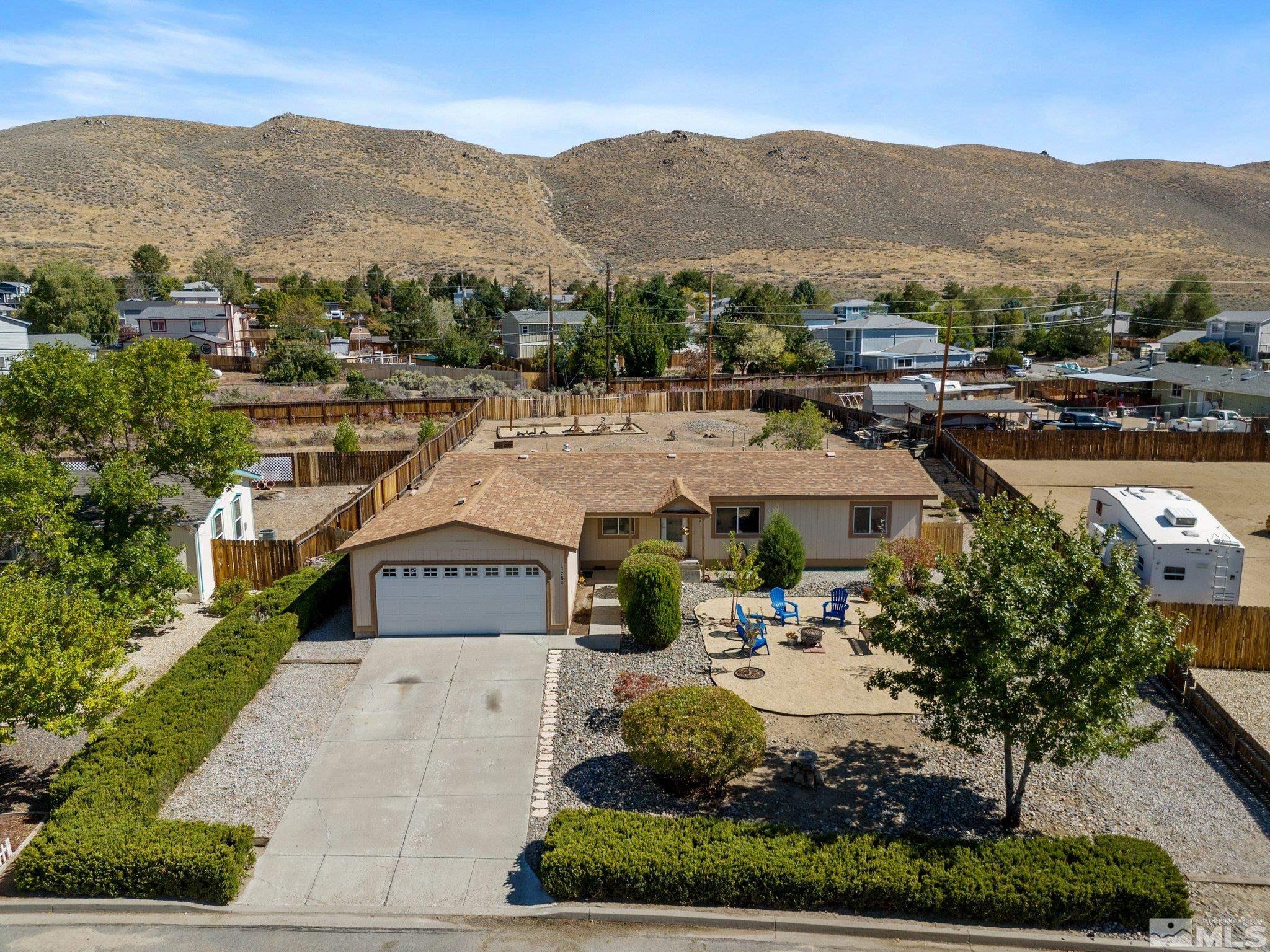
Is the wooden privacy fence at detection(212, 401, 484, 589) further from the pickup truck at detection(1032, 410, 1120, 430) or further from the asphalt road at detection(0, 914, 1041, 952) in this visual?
the pickup truck at detection(1032, 410, 1120, 430)

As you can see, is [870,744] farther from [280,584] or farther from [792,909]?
[280,584]

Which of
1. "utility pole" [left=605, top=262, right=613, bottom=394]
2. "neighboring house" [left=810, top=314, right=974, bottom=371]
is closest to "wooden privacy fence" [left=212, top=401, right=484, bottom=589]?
"utility pole" [left=605, top=262, right=613, bottom=394]

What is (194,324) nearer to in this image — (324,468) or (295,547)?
(324,468)

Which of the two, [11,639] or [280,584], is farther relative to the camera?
[280,584]

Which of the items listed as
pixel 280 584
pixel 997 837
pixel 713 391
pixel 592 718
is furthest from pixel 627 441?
pixel 997 837

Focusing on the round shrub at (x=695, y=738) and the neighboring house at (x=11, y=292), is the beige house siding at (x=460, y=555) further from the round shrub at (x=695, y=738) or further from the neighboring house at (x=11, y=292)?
the neighboring house at (x=11, y=292)

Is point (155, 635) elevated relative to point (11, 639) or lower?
lower

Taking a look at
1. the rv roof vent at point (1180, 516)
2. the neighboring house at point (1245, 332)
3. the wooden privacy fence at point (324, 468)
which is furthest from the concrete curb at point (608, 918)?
the neighboring house at point (1245, 332)
